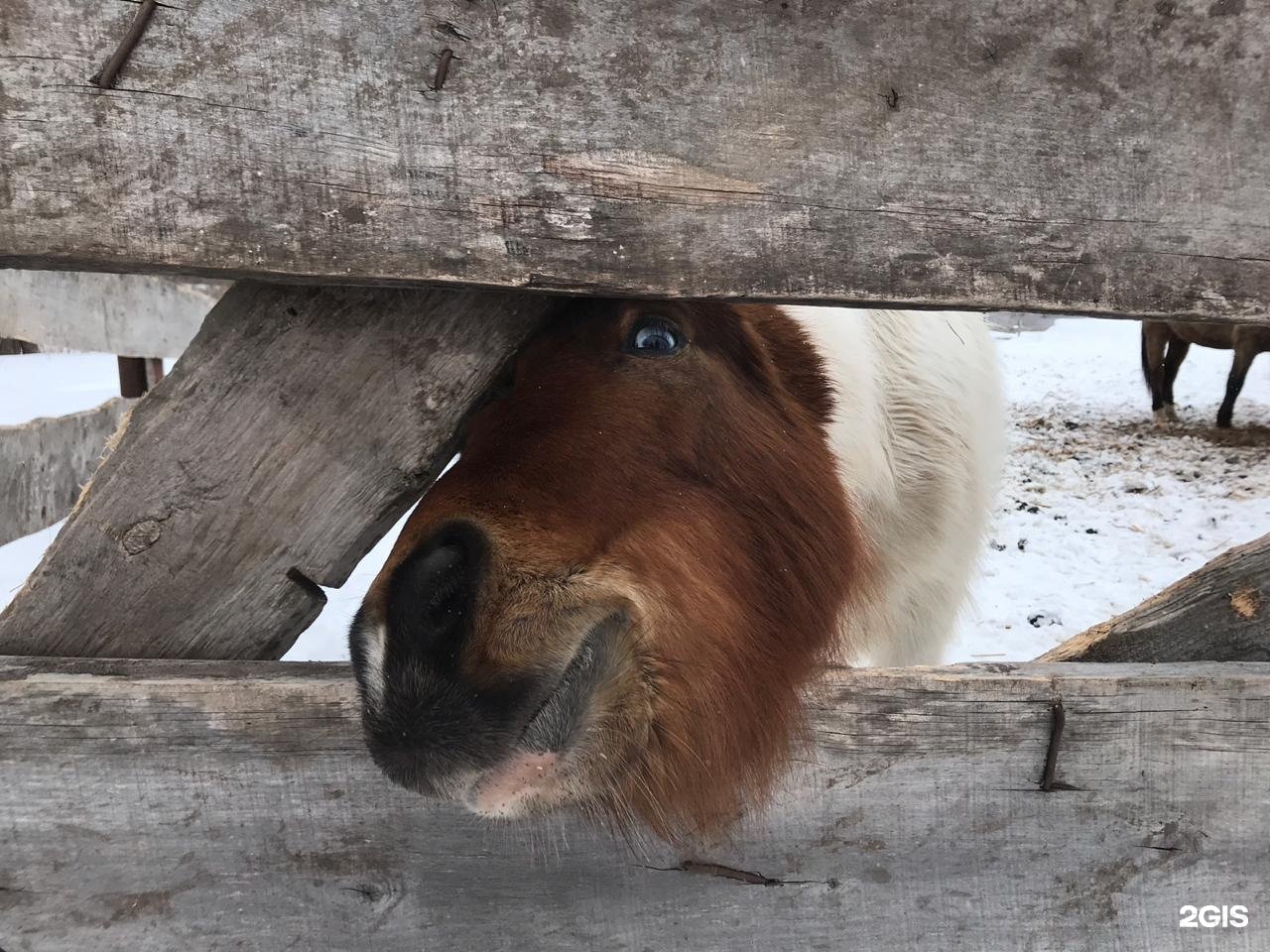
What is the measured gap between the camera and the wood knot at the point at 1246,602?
1.48 meters

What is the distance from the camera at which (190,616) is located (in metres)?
1.33

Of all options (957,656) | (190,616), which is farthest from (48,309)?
(957,656)

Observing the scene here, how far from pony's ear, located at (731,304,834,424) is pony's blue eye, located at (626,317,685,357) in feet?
0.95

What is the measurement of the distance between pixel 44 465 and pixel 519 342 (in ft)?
16.0

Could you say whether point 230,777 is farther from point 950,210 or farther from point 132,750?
point 950,210

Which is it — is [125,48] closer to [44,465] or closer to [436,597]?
[436,597]

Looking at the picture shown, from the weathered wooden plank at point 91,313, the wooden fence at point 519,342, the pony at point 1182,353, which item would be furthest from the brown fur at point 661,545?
the pony at point 1182,353

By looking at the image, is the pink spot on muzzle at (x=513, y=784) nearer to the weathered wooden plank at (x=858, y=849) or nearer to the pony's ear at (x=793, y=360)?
the weathered wooden plank at (x=858, y=849)

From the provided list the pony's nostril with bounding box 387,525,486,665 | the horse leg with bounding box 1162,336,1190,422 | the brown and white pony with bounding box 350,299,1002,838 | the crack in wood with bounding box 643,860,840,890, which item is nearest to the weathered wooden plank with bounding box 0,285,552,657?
the brown and white pony with bounding box 350,299,1002,838

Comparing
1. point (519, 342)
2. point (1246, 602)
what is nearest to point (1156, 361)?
point (1246, 602)

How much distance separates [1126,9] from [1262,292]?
0.40 meters

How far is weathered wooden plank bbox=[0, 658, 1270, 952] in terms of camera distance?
1333 millimetres

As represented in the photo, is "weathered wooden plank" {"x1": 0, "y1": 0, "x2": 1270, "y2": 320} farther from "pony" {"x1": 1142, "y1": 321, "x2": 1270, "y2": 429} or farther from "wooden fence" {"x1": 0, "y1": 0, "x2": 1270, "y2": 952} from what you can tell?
"pony" {"x1": 1142, "y1": 321, "x2": 1270, "y2": 429}

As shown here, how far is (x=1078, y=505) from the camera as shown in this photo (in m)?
6.86
